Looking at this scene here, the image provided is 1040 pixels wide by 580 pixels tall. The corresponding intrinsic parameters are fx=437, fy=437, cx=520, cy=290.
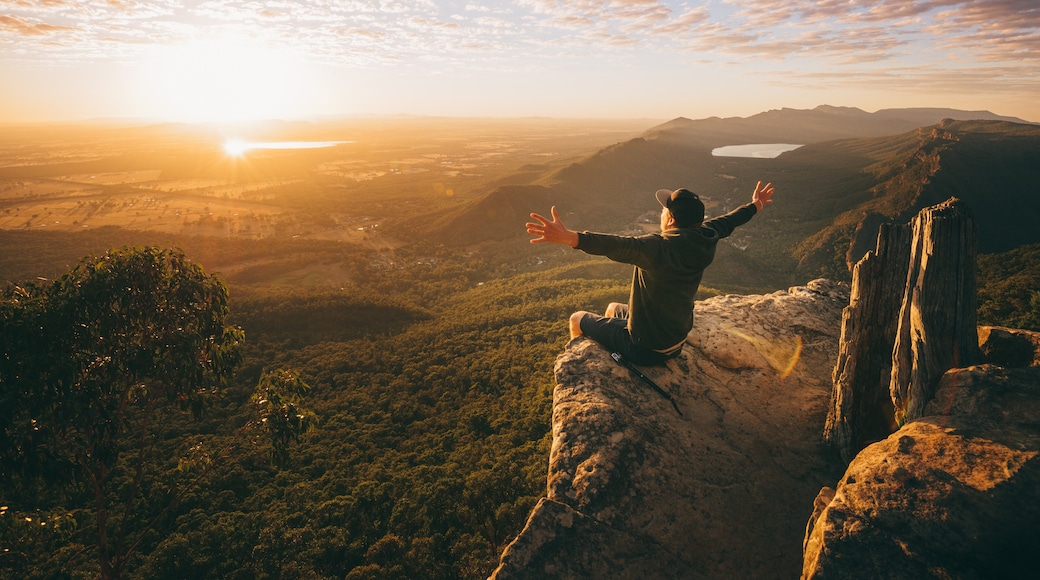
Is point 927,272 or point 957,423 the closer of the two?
point 957,423

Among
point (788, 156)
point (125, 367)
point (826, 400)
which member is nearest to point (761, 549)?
point (826, 400)

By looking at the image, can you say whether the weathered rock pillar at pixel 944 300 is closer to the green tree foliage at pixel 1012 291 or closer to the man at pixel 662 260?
the man at pixel 662 260

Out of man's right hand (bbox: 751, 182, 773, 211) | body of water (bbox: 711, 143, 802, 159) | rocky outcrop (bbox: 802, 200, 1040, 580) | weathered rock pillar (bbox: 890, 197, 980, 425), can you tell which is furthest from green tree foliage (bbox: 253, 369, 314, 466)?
body of water (bbox: 711, 143, 802, 159)

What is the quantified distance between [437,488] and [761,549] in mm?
12310

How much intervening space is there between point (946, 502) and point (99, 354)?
10.4m

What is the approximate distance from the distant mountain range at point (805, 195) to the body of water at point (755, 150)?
12.5 metres

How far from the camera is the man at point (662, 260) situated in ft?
15.5

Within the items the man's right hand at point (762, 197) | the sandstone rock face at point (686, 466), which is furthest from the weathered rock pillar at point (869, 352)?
the man's right hand at point (762, 197)

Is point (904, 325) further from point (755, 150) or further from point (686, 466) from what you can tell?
point (755, 150)

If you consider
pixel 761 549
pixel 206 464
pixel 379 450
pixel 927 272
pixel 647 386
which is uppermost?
pixel 927 272

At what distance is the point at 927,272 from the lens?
4914 millimetres

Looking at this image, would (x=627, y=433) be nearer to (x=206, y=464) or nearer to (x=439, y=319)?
(x=206, y=464)

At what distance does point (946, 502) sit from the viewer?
11.1ft

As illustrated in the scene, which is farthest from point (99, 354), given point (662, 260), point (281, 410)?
point (662, 260)
